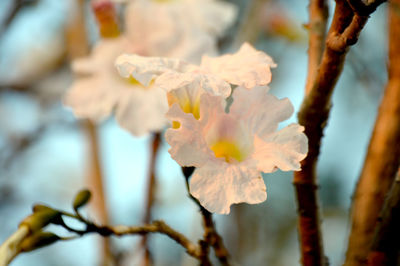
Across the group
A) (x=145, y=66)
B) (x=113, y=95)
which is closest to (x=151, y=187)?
(x=113, y=95)

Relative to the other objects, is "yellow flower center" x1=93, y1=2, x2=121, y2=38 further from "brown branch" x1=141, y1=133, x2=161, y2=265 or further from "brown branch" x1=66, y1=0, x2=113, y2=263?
"brown branch" x1=66, y1=0, x2=113, y2=263

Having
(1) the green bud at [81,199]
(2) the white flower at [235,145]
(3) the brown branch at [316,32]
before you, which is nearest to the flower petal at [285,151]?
(2) the white flower at [235,145]

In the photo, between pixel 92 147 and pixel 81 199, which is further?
pixel 92 147

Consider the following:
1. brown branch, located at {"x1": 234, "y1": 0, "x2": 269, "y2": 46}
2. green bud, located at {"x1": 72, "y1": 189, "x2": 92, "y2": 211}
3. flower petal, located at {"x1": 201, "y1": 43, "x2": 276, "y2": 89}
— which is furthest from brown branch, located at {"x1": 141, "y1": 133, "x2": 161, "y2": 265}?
brown branch, located at {"x1": 234, "y1": 0, "x2": 269, "y2": 46}

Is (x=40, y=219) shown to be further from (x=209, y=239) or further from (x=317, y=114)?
(x=317, y=114)

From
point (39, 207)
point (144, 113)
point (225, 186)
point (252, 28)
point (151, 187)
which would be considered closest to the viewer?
point (225, 186)

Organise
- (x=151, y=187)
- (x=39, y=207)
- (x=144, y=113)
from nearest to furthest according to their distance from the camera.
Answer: (x=39, y=207)
(x=144, y=113)
(x=151, y=187)
